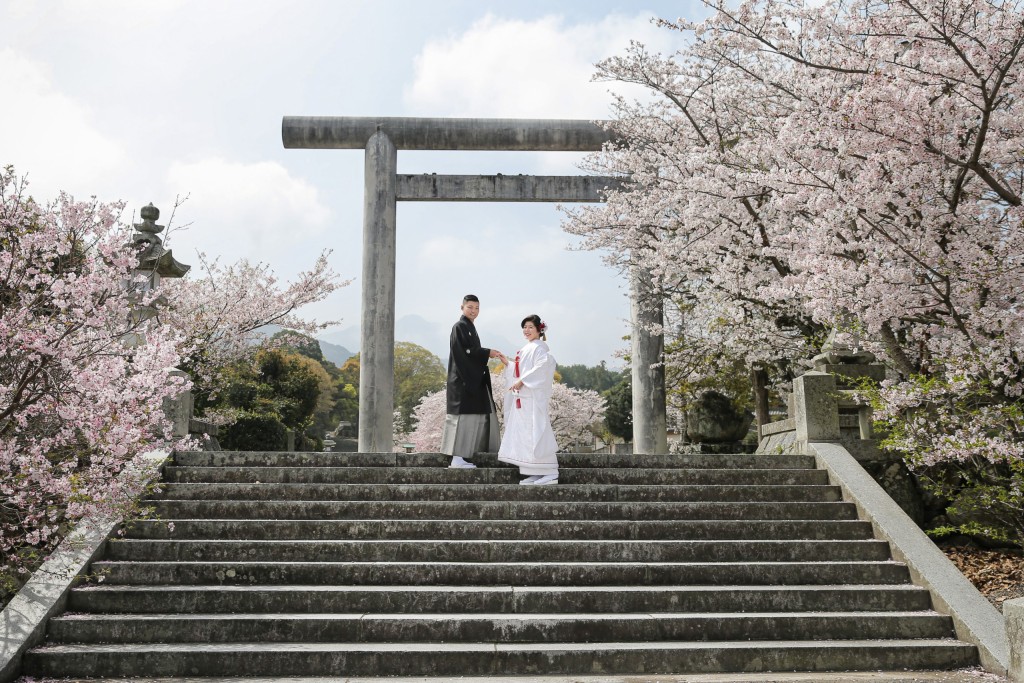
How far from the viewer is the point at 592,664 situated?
183 inches

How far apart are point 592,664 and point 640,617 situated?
54 cm

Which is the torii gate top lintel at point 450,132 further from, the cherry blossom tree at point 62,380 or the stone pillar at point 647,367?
the cherry blossom tree at point 62,380

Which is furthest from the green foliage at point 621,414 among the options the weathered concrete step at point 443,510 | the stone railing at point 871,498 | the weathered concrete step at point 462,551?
the weathered concrete step at point 462,551

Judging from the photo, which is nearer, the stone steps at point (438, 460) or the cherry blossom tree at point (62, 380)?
the cherry blossom tree at point (62, 380)

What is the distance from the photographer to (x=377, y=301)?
34.5 feet

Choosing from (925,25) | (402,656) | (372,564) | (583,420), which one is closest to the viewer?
(402,656)

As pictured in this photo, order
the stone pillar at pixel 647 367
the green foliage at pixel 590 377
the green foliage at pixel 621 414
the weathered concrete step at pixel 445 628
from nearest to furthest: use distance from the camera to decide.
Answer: the weathered concrete step at pixel 445 628 → the stone pillar at pixel 647 367 → the green foliage at pixel 621 414 → the green foliage at pixel 590 377

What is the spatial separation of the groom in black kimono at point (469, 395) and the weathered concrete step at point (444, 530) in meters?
1.41

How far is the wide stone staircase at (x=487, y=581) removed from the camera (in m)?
4.68

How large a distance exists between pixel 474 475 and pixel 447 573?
1.57 m

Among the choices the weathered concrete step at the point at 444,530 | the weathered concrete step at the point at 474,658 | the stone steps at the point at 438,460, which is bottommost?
the weathered concrete step at the point at 474,658

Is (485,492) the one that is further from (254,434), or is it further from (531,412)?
(254,434)

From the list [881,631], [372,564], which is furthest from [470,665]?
[881,631]

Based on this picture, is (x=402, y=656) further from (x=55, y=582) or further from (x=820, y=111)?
(x=820, y=111)
